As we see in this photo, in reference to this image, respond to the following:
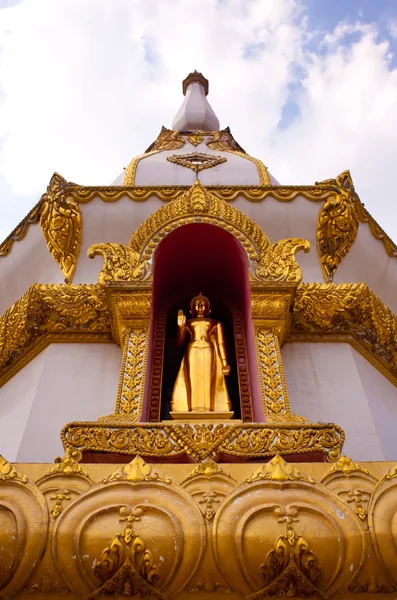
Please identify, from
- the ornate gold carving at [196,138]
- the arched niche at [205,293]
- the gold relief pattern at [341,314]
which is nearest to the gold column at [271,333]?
the arched niche at [205,293]

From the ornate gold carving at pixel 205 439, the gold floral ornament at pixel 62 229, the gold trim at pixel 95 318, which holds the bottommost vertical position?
the ornate gold carving at pixel 205 439

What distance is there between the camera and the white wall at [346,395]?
5.84 metres

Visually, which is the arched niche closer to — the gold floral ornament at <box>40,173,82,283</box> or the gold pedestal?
the gold pedestal

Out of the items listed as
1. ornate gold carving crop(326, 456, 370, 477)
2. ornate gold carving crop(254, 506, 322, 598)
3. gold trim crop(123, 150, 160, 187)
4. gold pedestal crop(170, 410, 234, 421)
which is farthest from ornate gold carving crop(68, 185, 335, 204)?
ornate gold carving crop(254, 506, 322, 598)

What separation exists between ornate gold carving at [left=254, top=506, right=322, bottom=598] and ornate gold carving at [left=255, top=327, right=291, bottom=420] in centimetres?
224

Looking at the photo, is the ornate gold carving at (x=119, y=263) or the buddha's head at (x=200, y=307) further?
the buddha's head at (x=200, y=307)

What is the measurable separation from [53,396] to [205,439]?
1.96 metres

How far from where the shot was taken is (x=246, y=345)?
697 centimetres

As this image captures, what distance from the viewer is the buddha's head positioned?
23.4 feet

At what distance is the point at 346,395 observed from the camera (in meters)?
6.30

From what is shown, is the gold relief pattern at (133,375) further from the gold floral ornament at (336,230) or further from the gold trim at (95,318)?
the gold floral ornament at (336,230)

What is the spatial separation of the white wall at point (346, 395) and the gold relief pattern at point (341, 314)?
0.21 metres

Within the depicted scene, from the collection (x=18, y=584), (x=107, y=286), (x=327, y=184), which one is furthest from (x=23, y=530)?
(x=327, y=184)

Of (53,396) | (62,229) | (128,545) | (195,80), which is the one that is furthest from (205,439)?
(195,80)
